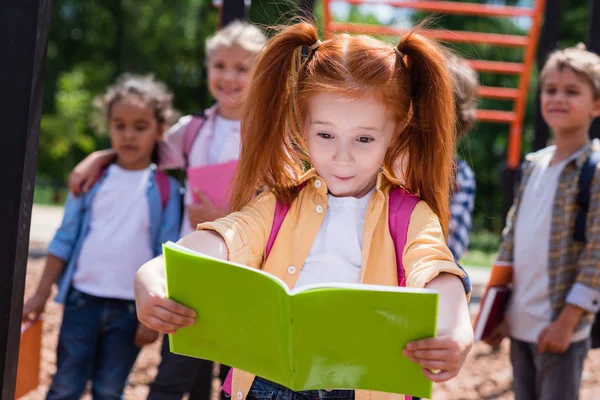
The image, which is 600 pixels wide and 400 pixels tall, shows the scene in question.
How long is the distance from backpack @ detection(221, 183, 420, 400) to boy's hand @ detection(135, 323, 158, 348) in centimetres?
115

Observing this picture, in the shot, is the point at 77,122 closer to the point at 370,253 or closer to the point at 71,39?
the point at 71,39

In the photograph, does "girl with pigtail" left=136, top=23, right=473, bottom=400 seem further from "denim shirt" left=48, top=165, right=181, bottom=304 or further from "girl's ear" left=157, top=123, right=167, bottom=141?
"girl's ear" left=157, top=123, right=167, bottom=141

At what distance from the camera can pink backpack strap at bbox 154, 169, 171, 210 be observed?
10.6ft

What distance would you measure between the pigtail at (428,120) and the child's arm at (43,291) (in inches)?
72.5

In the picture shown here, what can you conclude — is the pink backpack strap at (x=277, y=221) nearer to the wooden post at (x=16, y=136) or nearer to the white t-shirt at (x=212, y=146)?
the wooden post at (x=16, y=136)

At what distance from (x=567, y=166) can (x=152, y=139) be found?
1.70 metres

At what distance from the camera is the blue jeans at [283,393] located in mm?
1808

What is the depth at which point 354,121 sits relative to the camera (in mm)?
1756

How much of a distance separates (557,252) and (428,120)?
48.8 inches

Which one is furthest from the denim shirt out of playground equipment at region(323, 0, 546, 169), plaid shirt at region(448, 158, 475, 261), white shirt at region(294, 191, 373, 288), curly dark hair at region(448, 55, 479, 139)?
playground equipment at region(323, 0, 546, 169)

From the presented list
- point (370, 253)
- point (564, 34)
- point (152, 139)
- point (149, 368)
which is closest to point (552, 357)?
point (370, 253)

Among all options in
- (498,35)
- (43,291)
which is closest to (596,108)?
(43,291)

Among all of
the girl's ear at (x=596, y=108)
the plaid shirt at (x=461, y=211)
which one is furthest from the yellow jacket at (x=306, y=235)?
the girl's ear at (x=596, y=108)

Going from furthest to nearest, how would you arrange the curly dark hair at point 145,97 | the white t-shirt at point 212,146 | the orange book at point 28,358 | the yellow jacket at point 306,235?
the curly dark hair at point 145,97 → the white t-shirt at point 212,146 → the orange book at point 28,358 → the yellow jacket at point 306,235
